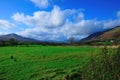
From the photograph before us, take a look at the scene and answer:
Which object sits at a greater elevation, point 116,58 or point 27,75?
point 116,58

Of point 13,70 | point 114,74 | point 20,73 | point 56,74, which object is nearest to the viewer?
point 114,74

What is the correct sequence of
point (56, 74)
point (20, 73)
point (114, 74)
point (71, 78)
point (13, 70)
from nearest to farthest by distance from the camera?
point (114, 74) → point (71, 78) → point (56, 74) → point (20, 73) → point (13, 70)

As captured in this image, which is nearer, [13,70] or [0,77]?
[0,77]

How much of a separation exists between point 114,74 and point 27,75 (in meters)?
21.9

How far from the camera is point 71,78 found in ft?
78.2

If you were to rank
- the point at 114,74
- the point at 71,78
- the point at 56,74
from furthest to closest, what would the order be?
the point at 56,74 < the point at 71,78 < the point at 114,74

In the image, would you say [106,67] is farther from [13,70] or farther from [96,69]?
[13,70]

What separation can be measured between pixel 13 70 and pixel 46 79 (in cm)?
766

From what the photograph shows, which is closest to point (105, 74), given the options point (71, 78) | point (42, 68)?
point (71, 78)

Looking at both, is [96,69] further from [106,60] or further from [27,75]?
[27,75]

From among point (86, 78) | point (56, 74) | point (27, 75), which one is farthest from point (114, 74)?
point (27, 75)

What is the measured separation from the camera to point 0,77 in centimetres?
2700

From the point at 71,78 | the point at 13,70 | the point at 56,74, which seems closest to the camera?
the point at 71,78

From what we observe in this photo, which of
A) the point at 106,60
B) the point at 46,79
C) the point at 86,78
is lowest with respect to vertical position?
the point at 46,79
